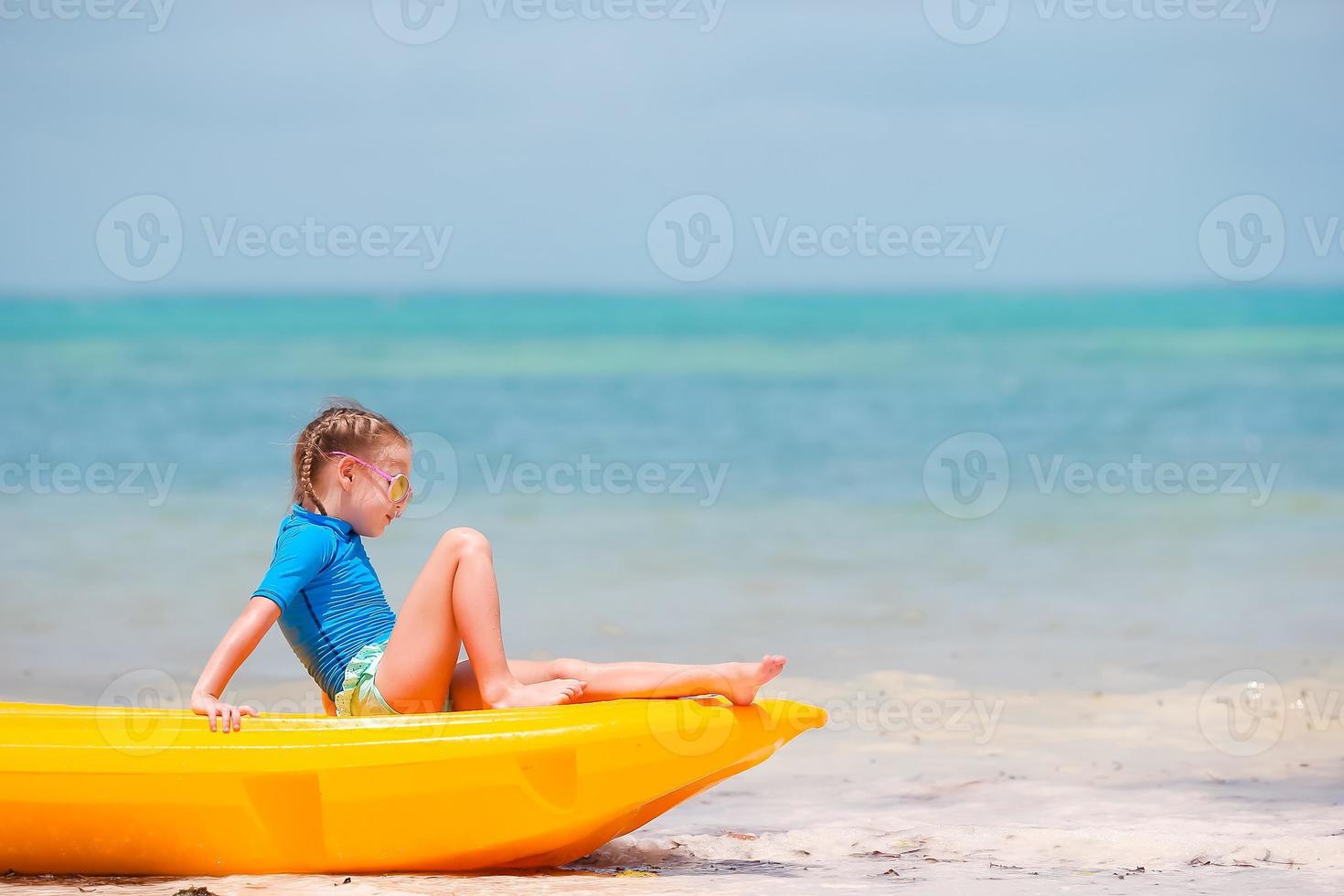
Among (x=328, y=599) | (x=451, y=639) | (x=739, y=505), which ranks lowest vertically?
(x=451, y=639)

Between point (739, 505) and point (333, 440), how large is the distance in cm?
593

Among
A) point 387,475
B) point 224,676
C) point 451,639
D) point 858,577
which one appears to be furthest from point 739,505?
point 224,676

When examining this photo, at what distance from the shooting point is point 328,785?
2.74 metres

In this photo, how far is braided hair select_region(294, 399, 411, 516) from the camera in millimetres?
3146

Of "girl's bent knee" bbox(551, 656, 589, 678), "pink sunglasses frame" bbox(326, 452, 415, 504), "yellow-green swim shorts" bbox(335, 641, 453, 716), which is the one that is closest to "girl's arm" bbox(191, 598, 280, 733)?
"yellow-green swim shorts" bbox(335, 641, 453, 716)

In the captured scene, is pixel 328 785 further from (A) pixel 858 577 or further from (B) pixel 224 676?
(A) pixel 858 577

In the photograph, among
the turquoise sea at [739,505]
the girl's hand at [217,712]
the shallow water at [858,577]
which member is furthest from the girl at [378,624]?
the turquoise sea at [739,505]

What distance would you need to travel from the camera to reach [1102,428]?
12820 mm

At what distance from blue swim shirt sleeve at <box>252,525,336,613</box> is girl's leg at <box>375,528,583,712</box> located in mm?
209

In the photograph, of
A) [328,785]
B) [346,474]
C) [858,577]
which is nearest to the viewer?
[328,785]

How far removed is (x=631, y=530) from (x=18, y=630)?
3223 millimetres

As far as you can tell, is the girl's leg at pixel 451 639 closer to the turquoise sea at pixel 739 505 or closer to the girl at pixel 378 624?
the girl at pixel 378 624

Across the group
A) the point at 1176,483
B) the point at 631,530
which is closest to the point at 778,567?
the point at 631,530

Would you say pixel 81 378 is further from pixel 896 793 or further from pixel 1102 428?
pixel 896 793
